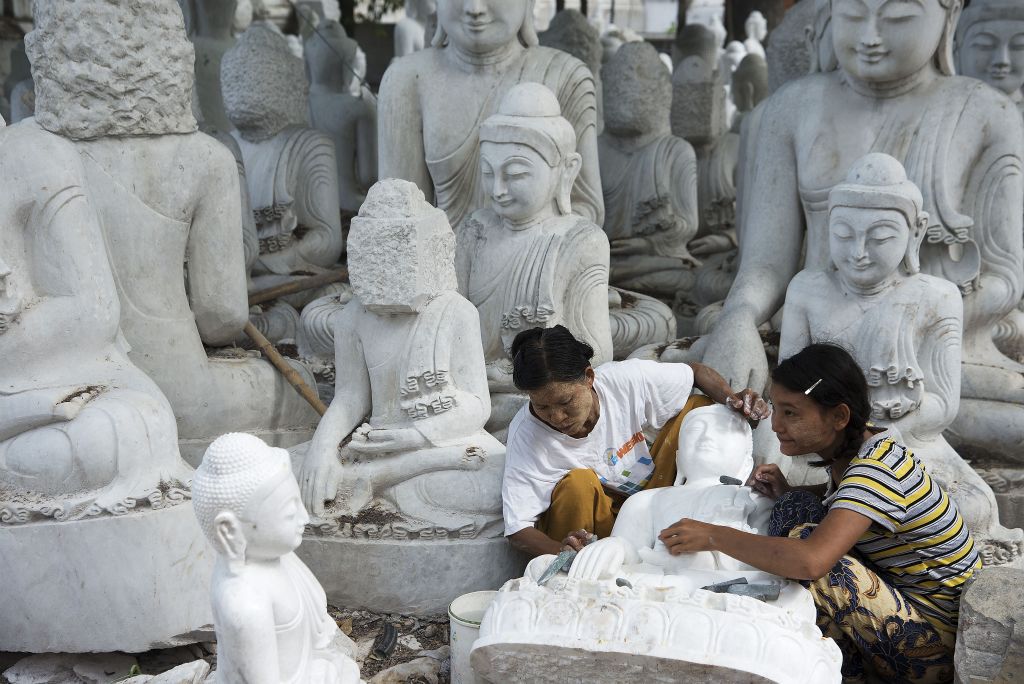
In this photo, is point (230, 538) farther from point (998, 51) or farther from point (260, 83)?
point (260, 83)

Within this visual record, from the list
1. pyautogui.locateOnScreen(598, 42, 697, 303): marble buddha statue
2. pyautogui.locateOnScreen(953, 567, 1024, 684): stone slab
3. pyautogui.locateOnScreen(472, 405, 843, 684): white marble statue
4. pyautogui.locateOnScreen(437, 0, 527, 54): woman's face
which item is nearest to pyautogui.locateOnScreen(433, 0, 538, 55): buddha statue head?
pyautogui.locateOnScreen(437, 0, 527, 54): woman's face

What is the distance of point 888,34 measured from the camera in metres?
5.26

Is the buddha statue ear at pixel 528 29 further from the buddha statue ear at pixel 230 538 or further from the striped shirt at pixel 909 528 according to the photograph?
the buddha statue ear at pixel 230 538

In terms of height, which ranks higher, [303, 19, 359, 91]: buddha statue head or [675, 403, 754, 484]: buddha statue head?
[303, 19, 359, 91]: buddha statue head

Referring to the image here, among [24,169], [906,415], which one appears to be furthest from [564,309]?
[24,169]

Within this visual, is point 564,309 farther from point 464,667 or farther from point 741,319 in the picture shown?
point 464,667

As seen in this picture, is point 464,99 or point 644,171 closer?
point 464,99

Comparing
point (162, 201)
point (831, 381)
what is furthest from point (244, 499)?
point (162, 201)

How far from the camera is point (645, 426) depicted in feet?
15.0

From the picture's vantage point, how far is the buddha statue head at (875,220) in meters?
4.60

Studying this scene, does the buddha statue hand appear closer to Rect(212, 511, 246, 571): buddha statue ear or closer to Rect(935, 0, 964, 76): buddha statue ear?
Rect(212, 511, 246, 571): buddha statue ear

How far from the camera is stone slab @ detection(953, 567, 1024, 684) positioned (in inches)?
140

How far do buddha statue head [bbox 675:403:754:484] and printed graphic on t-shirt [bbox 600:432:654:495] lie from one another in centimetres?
33

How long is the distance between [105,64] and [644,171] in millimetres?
4439
